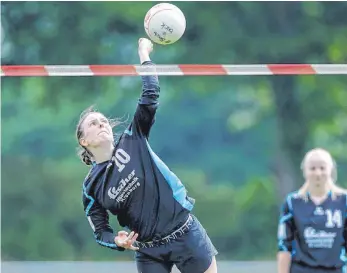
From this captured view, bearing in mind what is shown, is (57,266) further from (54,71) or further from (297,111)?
(54,71)

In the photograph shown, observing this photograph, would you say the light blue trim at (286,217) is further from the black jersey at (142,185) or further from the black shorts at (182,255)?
the black jersey at (142,185)

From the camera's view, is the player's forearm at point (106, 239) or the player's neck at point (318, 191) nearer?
the player's forearm at point (106, 239)

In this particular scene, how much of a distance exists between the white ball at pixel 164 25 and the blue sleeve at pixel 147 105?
686 millimetres

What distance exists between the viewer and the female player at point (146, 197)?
573 centimetres

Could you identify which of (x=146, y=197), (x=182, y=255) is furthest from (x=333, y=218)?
(x=146, y=197)

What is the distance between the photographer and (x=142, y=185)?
5.73m

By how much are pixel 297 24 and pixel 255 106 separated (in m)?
1.55

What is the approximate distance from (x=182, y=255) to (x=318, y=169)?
97cm

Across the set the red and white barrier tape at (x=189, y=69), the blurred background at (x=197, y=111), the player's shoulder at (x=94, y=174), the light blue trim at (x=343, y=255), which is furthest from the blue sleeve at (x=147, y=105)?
the blurred background at (x=197, y=111)

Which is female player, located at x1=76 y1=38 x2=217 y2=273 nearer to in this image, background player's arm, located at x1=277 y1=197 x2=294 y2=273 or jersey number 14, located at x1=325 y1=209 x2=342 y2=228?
background player's arm, located at x1=277 y1=197 x2=294 y2=273

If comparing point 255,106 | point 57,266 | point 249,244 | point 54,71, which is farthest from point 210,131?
point 54,71

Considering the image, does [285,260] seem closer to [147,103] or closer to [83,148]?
[147,103]

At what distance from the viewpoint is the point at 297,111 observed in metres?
16.3

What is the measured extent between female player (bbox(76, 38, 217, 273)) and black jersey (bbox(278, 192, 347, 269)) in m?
0.52
